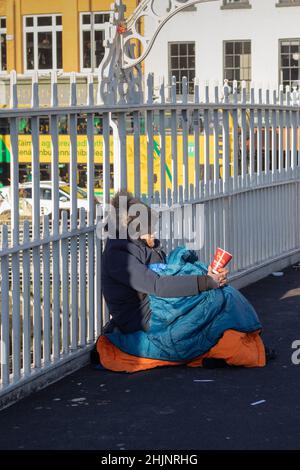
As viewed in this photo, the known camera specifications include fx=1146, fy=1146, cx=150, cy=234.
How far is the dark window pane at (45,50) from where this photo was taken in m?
50.7

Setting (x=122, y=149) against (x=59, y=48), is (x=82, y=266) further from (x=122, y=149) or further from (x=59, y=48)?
(x=59, y=48)

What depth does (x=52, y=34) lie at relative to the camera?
50969 mm

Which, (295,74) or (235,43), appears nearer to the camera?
(295,74)

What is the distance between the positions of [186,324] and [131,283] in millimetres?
464

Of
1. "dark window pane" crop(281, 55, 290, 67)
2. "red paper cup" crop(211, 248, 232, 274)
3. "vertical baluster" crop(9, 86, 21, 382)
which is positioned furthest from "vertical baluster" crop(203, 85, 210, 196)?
"dark window pane" crop(281, 55, 290, 67)

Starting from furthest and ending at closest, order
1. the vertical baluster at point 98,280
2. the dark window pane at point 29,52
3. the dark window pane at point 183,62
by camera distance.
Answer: the dark window pane at point 29,52, the dark window pane at point 183,62, the vertical baluster at point 98,280

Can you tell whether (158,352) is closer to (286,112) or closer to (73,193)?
(73,193)

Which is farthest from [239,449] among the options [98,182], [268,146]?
[268,146]

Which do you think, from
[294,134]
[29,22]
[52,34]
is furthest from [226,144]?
[29,22]

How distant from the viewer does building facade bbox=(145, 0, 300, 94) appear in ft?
149

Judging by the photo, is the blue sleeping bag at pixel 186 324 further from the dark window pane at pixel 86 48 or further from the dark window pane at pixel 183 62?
the dark window pane at pixel 86 48

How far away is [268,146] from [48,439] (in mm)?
7093

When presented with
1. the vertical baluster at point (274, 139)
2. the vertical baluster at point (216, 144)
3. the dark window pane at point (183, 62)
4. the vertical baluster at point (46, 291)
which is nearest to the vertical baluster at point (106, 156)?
the vertical baluster at point (46, 291)

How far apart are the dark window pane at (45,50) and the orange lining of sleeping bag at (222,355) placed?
43.7 metres
